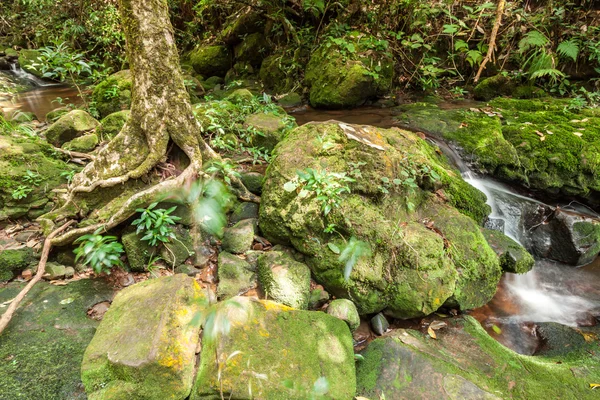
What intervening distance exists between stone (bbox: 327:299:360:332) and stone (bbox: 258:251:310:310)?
28 centimetres

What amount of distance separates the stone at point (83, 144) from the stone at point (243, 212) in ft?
8.90

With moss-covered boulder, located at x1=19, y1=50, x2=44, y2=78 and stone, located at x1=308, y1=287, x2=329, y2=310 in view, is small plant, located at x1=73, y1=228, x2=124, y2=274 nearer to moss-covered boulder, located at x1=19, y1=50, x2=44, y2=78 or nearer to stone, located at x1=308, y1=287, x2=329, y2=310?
stone, located at x1=308, y1=287, x2=329, y2=310

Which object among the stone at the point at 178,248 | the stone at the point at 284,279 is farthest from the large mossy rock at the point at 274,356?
the stone at the point at 178,248

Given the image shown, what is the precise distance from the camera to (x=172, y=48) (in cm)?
376

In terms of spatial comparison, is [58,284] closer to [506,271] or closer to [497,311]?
[497,311]

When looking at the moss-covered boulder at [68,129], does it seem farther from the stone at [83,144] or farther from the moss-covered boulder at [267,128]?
the moss-covered boulder at [267,128]

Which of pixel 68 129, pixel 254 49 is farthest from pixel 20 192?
pixel 254 49

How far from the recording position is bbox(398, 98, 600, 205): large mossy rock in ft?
17.1

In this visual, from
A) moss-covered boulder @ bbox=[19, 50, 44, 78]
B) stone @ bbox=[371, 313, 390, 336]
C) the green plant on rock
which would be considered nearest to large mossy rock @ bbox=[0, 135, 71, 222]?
the green plant on rock

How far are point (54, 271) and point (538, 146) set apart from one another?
689 centimetres

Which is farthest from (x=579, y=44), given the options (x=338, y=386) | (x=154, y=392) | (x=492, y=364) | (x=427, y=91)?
(x=154, y=392)

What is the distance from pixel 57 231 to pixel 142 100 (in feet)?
5.27

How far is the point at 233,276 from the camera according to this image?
3361 millimetres

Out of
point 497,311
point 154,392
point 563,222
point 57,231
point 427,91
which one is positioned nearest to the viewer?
point 154,392
